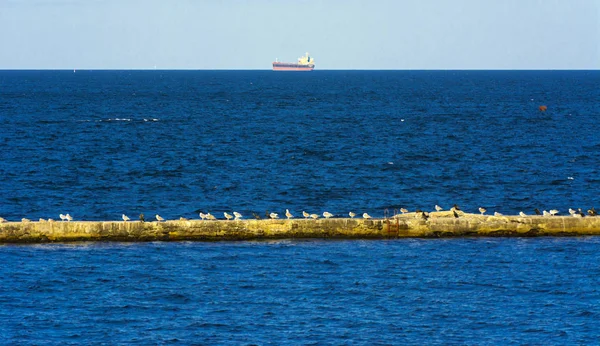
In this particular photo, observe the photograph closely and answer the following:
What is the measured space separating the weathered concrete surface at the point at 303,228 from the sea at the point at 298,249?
97 cm

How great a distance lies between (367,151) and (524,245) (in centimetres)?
5142

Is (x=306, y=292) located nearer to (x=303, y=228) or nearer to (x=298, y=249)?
(x=298, y=249)

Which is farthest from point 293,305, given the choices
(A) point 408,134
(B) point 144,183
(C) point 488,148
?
(A) point 408,134

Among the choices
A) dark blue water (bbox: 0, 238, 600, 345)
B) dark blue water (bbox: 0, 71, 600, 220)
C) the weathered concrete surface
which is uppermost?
dark blue water (bbox: 0, 71, 600, 220)

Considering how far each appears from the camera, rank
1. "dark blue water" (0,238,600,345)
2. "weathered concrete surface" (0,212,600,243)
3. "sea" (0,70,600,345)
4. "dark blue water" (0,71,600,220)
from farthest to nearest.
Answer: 1. "dark blue water" (0,71,600,220)
2. "weathered concrete surface" (0,212,600,243)
3. "sea" (0,70,600,345)
4. "dark blue water" (0,238,600,345)

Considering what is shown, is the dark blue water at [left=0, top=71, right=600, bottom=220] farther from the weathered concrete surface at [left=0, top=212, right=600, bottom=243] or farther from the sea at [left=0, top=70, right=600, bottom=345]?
the weathered concrete surface at [left=0, top=212, right=600, bottom=243]

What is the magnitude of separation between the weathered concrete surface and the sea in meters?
0.97

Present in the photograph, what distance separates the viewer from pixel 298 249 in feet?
179

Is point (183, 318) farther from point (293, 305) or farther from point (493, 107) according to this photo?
point (493, 107)

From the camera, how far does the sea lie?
41.0 m

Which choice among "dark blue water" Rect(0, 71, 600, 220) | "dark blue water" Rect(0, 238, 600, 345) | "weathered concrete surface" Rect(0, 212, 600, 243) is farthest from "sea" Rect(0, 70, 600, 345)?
"weathered concrete surface" Rect(0, 212, 600, 243)

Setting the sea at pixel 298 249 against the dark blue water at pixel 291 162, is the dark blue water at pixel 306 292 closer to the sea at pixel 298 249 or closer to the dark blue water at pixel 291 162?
the sea at pixel 298 249

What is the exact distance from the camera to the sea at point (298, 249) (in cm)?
4103

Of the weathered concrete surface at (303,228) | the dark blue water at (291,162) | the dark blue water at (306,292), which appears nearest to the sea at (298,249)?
the dark blue water at (306,292)
